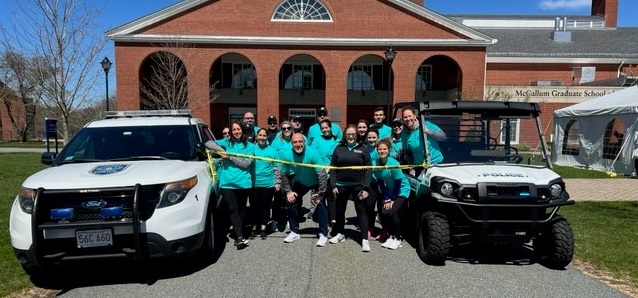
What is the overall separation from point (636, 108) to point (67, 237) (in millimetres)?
17136

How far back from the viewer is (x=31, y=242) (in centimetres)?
414

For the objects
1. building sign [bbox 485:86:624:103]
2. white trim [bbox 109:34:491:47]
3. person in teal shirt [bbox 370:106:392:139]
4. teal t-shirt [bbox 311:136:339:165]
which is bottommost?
teal t-shirt [bbox 311:136:339:165]

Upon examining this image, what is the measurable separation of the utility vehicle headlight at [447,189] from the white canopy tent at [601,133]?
1350 centimetres

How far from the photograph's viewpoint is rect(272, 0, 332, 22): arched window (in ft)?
83.6

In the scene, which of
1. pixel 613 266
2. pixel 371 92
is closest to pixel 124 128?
pixel 613 266

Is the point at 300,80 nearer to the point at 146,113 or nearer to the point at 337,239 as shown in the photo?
the point at 146,113

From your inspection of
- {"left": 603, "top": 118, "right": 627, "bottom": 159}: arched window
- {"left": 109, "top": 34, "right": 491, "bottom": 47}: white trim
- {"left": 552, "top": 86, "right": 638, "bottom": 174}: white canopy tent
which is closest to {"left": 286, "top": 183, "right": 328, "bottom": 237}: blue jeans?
{"left": 552, "top": 86, "right": 638, "bottom": 174}: white canopy tent

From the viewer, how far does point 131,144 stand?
219 inches

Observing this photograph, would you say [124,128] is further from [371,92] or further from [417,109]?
[371,92]

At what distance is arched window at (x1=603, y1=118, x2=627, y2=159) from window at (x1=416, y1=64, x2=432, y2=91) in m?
15.3

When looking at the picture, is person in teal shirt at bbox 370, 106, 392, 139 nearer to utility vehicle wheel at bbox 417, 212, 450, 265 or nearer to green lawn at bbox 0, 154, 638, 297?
utility vehicle wheel at bbox 417, 212, 450, 265

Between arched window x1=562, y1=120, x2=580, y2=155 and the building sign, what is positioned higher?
the building sign

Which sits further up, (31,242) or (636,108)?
(636,108)

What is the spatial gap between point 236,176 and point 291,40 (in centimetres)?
2012
